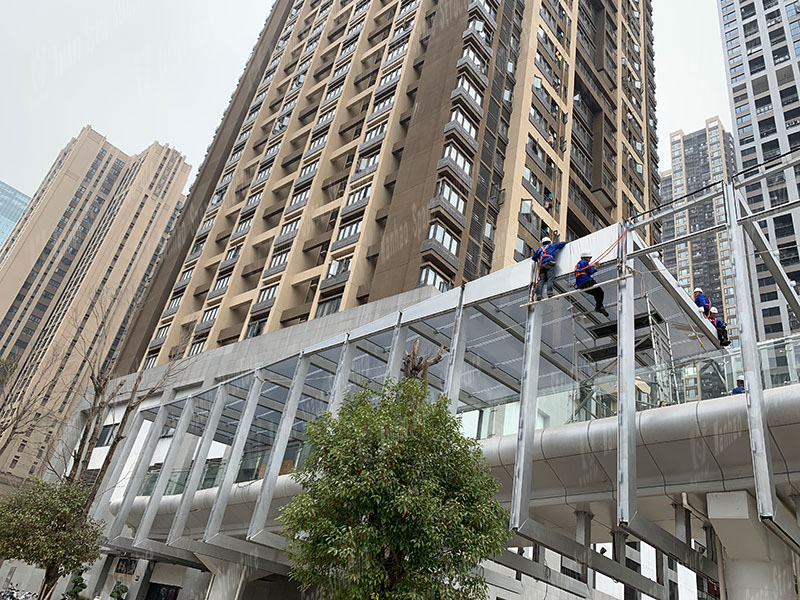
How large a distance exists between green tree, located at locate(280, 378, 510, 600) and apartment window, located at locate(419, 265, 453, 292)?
23.0 m

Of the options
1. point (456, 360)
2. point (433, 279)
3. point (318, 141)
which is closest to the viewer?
point (456, 360)

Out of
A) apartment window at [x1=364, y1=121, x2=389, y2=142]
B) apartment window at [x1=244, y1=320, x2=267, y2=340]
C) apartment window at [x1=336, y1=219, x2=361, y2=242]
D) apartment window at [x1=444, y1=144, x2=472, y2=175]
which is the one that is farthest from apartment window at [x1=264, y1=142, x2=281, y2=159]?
apartment window at [x1=444, y1=144, x2=472, y2=175]

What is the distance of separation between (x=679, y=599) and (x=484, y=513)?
3947 centimetres

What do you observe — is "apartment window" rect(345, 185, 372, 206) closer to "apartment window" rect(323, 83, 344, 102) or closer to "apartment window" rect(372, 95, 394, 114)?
"apartment window" rect(372, 95, 394, 114)

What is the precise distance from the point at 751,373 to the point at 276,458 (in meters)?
13.2

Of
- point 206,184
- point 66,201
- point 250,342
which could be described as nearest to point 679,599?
point 250,342

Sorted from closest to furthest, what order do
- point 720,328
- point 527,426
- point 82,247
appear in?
point 527,426 < point 720,328 < point 82,247

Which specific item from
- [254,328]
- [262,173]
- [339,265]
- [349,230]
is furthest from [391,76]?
[254,328]

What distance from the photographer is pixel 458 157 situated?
39.6 meters

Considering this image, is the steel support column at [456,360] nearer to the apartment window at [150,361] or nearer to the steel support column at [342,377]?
the steel support column at [342,377]

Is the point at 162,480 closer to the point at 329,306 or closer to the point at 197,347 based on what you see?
the point at 329,306

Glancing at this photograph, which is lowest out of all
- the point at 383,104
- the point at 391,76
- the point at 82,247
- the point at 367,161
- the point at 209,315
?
the point at 209,315

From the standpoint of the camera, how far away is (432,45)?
47.0 metres

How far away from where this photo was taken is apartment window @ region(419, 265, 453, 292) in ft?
113
